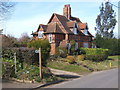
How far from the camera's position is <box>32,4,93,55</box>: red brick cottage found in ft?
127

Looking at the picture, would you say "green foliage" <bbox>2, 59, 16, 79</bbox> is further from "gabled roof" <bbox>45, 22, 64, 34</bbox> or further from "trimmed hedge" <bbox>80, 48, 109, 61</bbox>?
"gabled roof" <bbox>45, 22, 64, 34</bbox>

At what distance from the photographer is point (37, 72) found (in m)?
15.6

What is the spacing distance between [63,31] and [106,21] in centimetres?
2573

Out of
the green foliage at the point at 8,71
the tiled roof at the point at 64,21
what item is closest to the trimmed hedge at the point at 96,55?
the tiled roof at the point at 64,21

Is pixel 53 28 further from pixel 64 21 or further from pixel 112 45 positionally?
pixel 112 45

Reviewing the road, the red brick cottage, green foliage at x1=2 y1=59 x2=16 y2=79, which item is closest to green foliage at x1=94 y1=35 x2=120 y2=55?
the red brick cottage

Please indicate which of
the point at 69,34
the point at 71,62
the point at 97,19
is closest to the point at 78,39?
the point at 69,34

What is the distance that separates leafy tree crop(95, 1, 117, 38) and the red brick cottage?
15968 millimetres

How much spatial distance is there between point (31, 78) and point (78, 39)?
29.7m

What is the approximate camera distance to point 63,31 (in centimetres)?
4056

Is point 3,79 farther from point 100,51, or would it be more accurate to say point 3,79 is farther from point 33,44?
point 100,51

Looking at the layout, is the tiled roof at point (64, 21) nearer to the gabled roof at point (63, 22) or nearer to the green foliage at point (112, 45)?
the gabled roof at point (63, 22)

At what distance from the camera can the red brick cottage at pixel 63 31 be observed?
3876 cm

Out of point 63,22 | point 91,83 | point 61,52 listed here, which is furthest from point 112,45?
point 91,83
